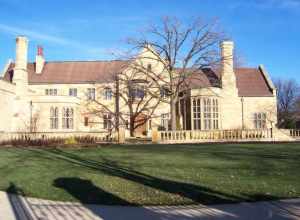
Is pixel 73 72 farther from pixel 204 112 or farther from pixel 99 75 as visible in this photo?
pixel 204 112

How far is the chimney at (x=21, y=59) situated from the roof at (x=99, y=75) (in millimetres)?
4190

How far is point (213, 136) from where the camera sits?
35.8m

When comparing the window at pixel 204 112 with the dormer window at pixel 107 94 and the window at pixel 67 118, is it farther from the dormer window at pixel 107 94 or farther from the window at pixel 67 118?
the window at pixel 67 118

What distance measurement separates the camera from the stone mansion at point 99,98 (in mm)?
45062

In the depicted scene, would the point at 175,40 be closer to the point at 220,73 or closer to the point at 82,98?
the point at 220,73

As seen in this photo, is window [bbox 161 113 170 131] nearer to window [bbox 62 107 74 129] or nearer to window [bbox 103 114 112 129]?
window [bbox 103 114 112 129]

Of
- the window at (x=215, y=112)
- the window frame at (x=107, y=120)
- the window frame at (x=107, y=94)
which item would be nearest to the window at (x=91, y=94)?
the window frame at (x=107, y=94)

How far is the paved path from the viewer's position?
7.96 m

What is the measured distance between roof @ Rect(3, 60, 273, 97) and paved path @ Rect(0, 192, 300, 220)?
134 ft

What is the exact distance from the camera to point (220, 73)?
48.9 m

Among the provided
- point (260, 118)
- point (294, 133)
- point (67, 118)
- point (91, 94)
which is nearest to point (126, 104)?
point (91, 94)

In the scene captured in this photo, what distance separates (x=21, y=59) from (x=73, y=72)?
7825mm

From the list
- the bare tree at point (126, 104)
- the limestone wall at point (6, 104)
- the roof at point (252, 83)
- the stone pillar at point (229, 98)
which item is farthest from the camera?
the roof at point (252, 83)

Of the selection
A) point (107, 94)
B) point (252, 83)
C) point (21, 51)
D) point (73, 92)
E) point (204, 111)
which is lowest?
point (204, 111)
